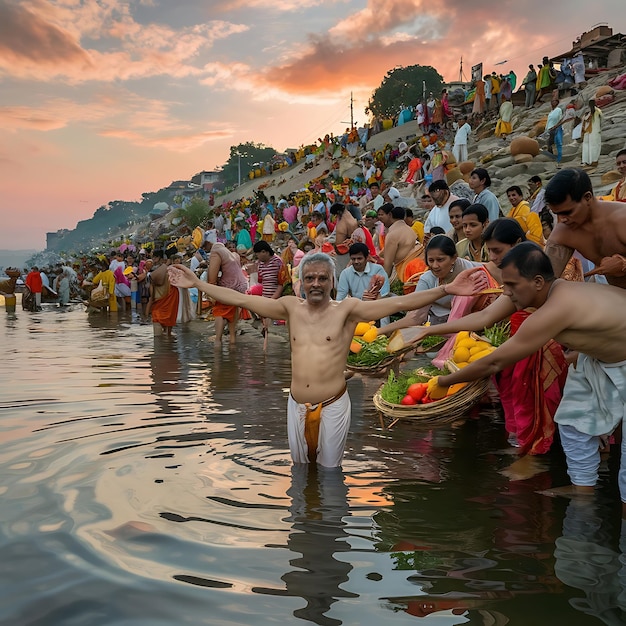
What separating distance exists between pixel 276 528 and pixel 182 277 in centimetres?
221

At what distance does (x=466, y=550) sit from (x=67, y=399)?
17.2 feet

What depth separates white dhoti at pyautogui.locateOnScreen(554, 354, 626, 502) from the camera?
3.89 metres

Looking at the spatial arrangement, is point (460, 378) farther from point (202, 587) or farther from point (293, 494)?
point (202, 587)

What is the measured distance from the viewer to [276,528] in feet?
12.2

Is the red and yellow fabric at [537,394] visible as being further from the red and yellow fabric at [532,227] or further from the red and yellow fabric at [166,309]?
the red and yellow fabric at [166,309]

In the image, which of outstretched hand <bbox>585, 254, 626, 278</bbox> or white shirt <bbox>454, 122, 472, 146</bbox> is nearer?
outstretched hand <bbox>585, 254, 626, 278</bbox>

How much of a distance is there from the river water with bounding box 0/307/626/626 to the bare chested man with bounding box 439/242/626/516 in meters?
0.37

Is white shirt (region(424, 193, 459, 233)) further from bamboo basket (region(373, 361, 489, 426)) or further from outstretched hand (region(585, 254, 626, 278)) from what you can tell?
outstretched hand (region(585, 254, 626, 278))

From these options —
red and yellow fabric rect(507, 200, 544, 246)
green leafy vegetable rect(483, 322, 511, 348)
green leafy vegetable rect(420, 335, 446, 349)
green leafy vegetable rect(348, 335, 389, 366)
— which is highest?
red and yellow fabric rect(507, 200, 544, 246)

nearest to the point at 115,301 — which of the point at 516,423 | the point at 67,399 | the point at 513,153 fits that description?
the point at 513,153

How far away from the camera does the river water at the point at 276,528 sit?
287 cm

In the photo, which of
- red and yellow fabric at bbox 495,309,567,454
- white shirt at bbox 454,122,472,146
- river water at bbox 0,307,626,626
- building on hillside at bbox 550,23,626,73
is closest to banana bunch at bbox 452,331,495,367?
red and yellow fabric at bbox 495,309,567,454

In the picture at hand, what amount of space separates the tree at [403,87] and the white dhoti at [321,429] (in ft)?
208

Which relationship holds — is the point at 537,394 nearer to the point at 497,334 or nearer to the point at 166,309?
the point at 497,334
